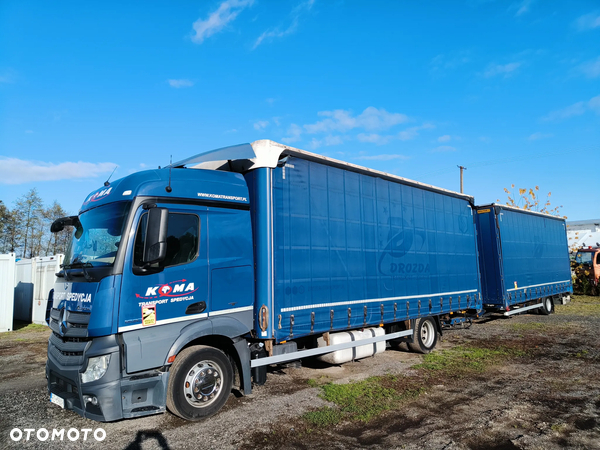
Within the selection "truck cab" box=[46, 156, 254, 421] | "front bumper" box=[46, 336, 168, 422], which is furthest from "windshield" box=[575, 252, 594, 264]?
"front bumper" box=[46, 336, 168, 422]

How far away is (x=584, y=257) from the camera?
76.0ft

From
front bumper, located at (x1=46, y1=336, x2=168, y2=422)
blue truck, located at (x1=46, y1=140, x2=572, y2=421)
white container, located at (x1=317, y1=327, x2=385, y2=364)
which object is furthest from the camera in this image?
white container, located at (x1=317, y1=327, x2=385, y2=364)

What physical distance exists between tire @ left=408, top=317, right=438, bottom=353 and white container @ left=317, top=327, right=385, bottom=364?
46.8 inches

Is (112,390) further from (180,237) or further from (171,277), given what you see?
(180,237)

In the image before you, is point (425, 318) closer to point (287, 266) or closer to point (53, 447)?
point (287, 266)

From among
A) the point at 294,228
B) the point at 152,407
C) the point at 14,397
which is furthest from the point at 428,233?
the point at 14,397

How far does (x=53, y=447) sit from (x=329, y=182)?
5247mm

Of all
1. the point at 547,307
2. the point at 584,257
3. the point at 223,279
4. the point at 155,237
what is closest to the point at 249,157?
the point at 223,279

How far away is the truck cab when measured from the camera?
14.3ft

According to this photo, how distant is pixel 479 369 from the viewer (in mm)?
7539

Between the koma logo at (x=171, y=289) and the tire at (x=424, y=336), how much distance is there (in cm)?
562

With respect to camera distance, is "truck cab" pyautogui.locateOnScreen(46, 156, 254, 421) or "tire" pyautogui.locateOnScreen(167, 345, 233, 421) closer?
"truck cab" pyautogui.locateOnScreen(46, 156, 254, 421)

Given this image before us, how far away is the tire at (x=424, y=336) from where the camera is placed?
8.73 metres

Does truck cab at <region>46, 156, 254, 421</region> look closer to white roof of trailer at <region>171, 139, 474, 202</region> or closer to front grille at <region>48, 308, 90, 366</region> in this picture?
front grille at <region>48, 308, 90, 366</region>
